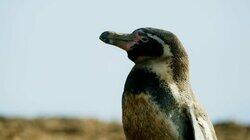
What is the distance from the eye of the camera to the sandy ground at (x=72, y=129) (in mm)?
15227

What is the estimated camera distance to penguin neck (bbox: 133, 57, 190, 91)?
6473 millimetres

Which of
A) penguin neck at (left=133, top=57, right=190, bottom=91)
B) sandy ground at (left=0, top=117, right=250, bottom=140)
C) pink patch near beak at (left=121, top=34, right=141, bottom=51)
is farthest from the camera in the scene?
sandy ground at (left=0, top=117, right=250, bottom=140)

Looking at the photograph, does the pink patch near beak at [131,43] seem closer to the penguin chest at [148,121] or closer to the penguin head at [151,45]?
the penguin head at [151,45]

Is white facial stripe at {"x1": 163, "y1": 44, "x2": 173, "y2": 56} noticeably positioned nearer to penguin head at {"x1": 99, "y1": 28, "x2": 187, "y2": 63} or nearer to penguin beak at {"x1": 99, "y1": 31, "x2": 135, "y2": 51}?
penguin head at {"x1": 99, "y1": 28, "x2": 187, "y2": 63}

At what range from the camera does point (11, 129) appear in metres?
15.0

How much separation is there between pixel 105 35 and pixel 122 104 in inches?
25.2

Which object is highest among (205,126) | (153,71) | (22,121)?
(153,71)

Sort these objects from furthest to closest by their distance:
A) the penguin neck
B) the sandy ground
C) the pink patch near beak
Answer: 1. the sandy ground
2. the pink patch near beak
3. the penguin neck

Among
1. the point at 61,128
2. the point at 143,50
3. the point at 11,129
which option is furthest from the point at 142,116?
the point at 61,128

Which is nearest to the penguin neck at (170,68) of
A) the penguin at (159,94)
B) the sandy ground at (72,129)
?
the penguin at (159,94)

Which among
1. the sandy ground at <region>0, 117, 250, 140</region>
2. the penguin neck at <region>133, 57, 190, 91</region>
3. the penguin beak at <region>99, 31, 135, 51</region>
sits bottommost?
the sandy ground at <region>0, 117, 250, 140</region>


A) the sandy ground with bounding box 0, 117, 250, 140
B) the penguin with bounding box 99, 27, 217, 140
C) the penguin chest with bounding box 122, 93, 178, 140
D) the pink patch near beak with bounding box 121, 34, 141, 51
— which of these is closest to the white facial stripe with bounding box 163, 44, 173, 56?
the penguin with bounding box 99, 27, 217, 140

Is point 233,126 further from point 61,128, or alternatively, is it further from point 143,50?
point 143,50

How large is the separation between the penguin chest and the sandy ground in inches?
323
